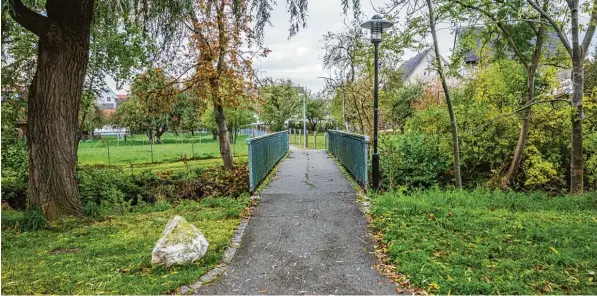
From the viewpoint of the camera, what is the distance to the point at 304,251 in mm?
4656

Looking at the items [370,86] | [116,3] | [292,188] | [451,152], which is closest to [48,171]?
[116,3]

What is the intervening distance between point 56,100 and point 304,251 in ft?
14.8

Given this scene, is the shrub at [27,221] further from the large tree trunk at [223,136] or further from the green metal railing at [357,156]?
the large tree trunk at [223,136]

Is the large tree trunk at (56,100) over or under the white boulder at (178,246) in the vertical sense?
over

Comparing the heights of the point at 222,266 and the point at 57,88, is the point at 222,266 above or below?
below

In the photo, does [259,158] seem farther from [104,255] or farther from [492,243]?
[492,243]

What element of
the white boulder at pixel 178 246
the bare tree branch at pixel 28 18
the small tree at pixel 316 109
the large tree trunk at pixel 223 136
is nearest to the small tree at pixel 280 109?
the small tree at pixel 316 109

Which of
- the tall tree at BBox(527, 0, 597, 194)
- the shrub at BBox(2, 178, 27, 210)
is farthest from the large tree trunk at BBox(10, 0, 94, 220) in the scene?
the tall tree at BBox(527, 0, 597, 194)

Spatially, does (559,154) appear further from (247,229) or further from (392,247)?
(247,229)

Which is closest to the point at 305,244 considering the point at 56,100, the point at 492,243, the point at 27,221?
the point at 492,243

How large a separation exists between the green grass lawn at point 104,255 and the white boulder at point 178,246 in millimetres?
80

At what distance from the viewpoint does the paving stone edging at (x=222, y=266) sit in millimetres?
3674

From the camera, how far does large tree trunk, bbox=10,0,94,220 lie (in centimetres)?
601

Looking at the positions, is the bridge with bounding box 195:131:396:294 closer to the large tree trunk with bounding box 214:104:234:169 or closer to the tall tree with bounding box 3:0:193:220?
the tall tree with bounding box 3:0:193:220
